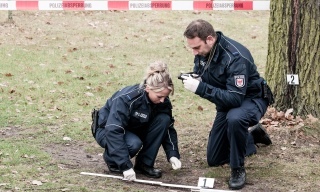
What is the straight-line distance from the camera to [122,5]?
10.1m

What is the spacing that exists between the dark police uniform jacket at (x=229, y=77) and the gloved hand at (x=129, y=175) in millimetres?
833

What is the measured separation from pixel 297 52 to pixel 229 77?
1466 mm

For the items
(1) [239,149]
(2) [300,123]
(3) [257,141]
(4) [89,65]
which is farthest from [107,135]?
(4) [89,65]

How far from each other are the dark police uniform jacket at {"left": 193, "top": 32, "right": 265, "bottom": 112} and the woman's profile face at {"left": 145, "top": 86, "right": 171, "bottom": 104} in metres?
0.27

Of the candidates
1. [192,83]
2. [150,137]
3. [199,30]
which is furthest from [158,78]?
[150,137]

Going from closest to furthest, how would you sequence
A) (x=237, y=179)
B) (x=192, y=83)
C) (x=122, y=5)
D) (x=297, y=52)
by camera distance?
(x=192, y=83) < (x=237, y=179) < (x=297, y=52) < (x=122, y=5)

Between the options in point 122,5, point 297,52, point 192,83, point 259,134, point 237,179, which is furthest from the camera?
point 122,5

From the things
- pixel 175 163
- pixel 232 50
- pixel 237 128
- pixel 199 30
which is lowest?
pixel 175 163

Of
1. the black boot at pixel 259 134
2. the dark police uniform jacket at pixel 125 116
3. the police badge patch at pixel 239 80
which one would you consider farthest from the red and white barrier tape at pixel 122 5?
the police badge patch at pixel 239 80

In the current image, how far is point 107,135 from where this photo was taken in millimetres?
5211

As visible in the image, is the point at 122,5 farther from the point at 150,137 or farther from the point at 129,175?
the point at 129,175

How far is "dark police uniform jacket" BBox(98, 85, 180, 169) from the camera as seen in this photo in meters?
5.18

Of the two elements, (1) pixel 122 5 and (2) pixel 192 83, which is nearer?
(2) pixel 192 83

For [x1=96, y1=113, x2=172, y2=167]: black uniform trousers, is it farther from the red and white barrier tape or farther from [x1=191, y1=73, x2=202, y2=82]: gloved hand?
the red and white barrier tape
